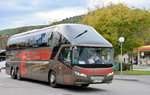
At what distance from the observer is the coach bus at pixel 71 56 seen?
47.8ft

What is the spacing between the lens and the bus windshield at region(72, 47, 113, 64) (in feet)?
47.9

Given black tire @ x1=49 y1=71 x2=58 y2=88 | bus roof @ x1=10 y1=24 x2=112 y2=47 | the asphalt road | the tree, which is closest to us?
the asphalt road

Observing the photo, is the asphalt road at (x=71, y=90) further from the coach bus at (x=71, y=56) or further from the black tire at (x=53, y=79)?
the coach bus at (x=71, y=56)

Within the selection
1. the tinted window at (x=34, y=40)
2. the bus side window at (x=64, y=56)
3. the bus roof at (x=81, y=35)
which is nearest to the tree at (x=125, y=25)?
the tinted window at (x=34, y=40)

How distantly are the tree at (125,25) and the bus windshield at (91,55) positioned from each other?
1474 cm

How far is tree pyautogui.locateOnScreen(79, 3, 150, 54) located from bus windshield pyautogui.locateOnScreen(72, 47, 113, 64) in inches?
580

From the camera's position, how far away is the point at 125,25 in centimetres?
3023

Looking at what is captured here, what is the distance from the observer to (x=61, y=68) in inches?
616

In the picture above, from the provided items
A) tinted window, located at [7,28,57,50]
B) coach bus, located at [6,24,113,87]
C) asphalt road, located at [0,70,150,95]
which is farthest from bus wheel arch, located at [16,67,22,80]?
asphalt road, located at [0,70,150,95]

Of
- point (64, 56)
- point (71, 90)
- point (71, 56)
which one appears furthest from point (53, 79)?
point (71, 56)

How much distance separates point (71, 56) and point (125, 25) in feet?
54.5

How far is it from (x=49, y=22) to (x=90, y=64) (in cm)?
3741

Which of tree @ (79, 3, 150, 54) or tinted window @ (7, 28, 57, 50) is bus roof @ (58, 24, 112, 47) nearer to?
tinted window @ (7, 28, 57, 50)

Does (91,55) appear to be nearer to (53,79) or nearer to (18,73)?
(53,79)
